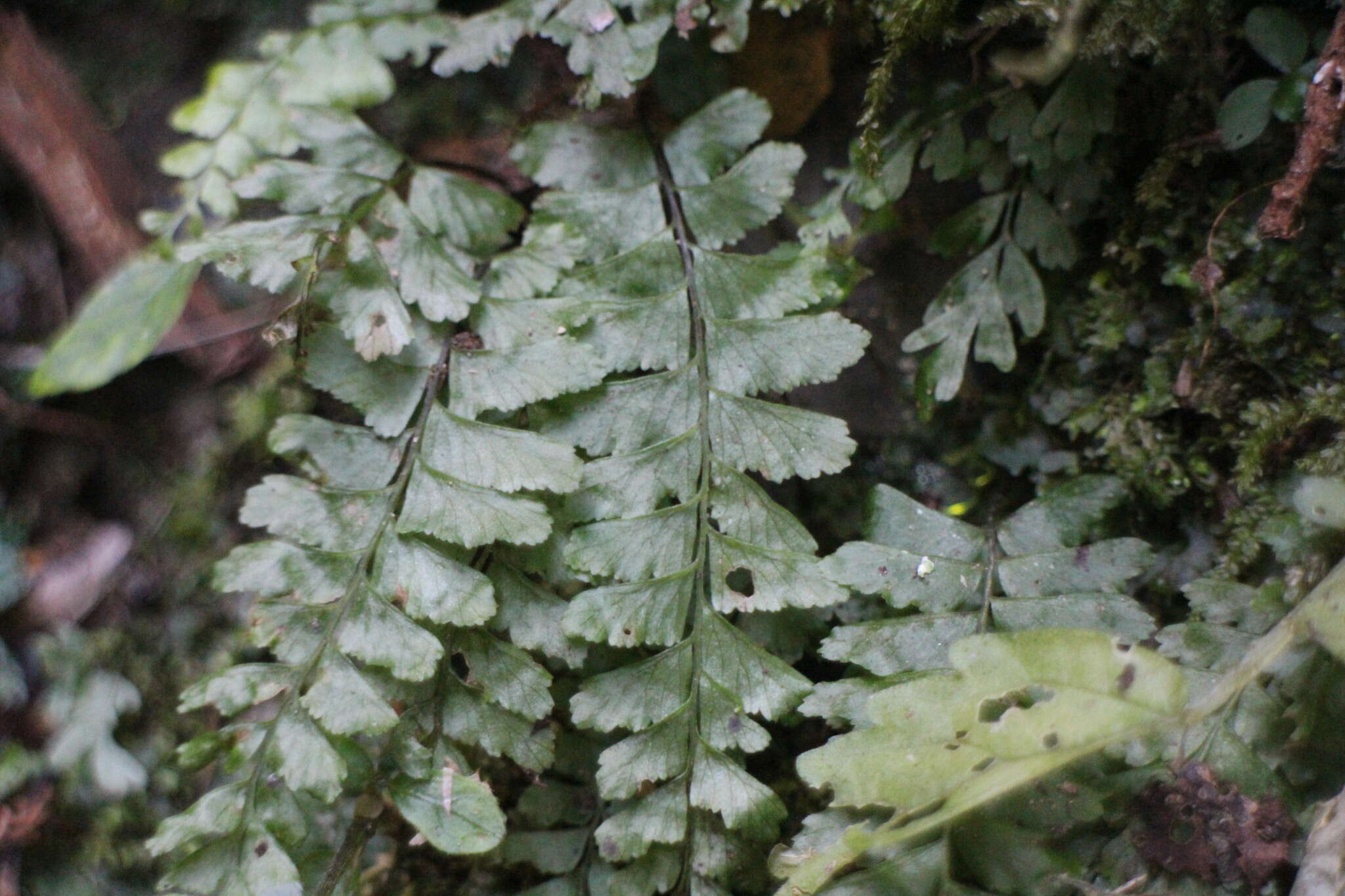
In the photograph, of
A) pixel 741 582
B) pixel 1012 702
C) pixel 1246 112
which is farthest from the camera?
pixel 741 582

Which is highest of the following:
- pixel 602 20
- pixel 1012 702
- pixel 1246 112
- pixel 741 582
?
pixel 1246 112

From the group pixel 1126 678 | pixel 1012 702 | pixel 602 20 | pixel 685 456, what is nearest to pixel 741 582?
pixel 685 456

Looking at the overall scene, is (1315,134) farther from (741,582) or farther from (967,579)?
(741,582)

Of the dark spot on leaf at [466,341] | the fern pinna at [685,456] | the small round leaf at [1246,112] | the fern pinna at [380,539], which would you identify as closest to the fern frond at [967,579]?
the fern pinna at [685,456]

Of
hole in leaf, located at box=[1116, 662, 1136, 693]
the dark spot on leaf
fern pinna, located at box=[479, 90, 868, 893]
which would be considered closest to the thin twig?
fern pinna, located at box=[479, 90, 868, 893]

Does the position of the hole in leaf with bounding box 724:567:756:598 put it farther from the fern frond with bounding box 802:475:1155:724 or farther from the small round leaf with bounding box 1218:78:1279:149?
the small round leaf with bounding box 1218:78:1279:149

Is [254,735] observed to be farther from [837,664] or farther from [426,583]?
[837,664]
